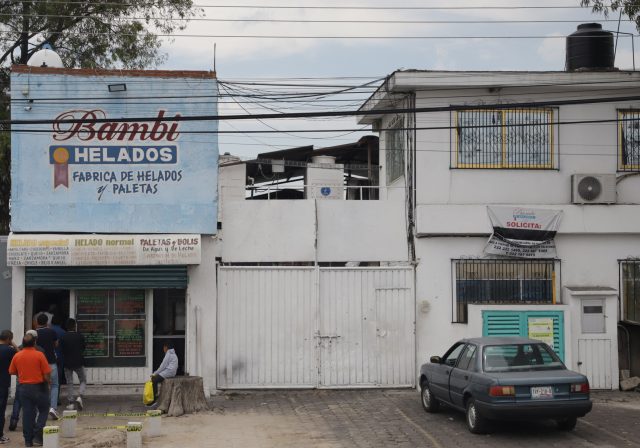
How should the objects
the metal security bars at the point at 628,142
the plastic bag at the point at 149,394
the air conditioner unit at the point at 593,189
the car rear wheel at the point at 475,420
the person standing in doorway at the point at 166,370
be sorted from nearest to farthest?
the car rear wheel at the point at 475,420 → the plastic bag at the point at 149,394 → the person standing in doorway at the point at 166,370 → the air conditioner unit at the point at 593,189 → the metal security bars at the point at 628,142

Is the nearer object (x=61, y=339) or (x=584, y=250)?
(x=61, y=339)

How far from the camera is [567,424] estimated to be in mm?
12883

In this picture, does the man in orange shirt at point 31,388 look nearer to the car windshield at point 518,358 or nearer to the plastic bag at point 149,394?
the plastic bag at point 149,394

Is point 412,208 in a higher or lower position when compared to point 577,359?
higher

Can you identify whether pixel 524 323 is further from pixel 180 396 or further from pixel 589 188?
pixel 180 396

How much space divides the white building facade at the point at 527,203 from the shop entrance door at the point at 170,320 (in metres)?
4.99

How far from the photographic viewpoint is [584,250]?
1806 cm

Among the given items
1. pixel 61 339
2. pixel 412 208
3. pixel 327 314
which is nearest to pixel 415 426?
pixel 327 314

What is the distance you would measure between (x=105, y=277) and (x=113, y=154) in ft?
8.37

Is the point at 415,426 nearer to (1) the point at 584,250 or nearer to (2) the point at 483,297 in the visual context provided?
(2) the point at 483,297

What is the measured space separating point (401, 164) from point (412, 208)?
1.61 metres

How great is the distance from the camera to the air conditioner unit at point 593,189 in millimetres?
17891

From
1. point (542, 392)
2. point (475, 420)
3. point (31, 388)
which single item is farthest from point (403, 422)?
point (31, 388)

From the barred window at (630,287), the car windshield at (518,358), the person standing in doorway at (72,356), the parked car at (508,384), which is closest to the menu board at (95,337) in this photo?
the person standing in doorway at (72,356)
